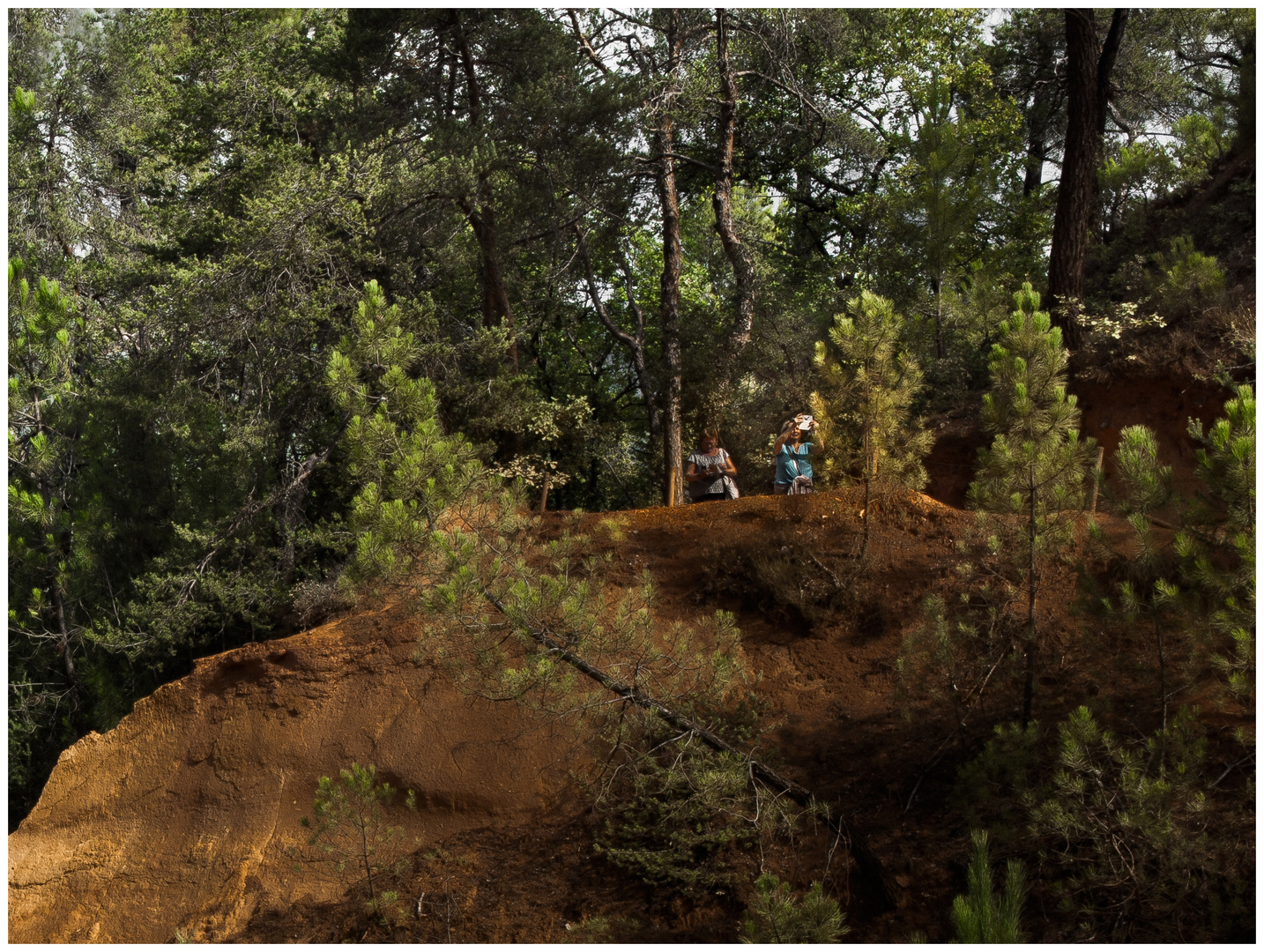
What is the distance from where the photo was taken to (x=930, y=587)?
8.95m

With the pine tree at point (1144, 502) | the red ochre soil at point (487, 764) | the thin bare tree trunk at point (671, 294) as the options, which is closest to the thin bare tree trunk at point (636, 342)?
the thin bare tree trunk at point (671, 294)

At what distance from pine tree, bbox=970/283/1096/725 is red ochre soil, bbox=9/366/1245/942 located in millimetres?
722

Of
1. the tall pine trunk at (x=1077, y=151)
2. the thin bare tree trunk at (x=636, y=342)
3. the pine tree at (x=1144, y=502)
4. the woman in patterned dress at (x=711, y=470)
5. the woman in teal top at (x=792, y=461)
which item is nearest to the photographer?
the pine tree at (x=1144, y=502)

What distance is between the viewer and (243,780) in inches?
342

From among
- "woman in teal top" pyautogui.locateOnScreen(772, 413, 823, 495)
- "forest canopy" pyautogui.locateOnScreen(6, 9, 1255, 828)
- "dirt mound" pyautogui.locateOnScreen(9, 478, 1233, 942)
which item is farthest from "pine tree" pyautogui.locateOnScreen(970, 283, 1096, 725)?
"forest canopy" pyautogui.locateOnScreen(6, 9, 1255, 828)

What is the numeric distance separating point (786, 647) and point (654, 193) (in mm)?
9826

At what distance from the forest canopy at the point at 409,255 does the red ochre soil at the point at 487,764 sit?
296 centimetres

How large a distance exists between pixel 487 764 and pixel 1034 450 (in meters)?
4.84

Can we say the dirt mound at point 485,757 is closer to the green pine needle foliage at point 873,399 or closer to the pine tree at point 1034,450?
the pine tree at point 1034,450

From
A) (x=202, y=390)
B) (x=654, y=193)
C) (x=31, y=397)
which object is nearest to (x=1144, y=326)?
(x=654, y=193)

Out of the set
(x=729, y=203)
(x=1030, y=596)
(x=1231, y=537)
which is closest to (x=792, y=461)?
(x=1030, y=596)

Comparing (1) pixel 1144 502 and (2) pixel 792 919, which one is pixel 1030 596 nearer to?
(1) pixel 1144 502

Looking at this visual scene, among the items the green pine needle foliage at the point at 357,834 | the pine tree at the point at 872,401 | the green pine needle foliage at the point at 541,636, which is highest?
the pine tree at the point at 872,401

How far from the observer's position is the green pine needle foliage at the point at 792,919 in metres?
5.07
